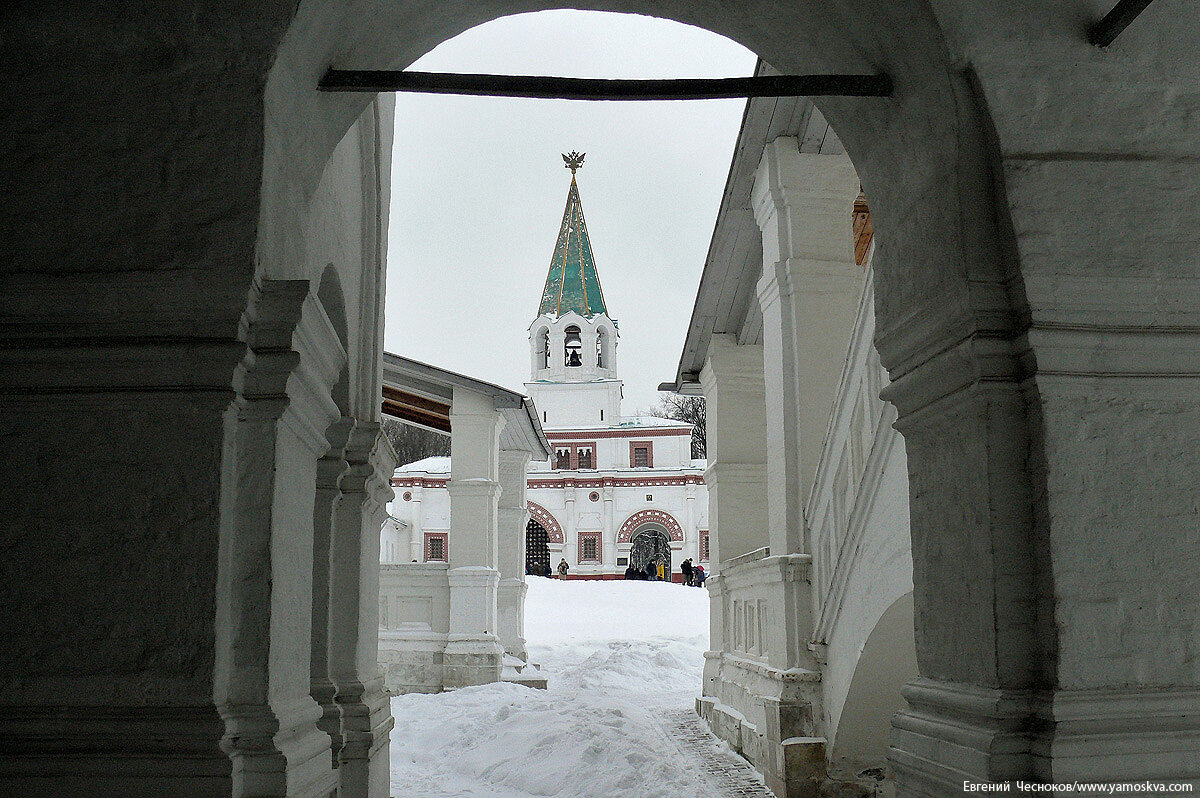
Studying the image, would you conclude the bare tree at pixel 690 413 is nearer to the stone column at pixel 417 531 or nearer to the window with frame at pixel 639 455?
the window with frame at pixel 639 455

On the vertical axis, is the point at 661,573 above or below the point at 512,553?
below

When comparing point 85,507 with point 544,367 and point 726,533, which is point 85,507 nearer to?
point 726,533

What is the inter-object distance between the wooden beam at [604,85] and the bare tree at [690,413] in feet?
170

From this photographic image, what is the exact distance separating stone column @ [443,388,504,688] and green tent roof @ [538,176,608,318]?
122 feet

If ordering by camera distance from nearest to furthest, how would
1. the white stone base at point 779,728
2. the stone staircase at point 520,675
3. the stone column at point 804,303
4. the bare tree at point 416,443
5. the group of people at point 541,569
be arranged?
the white stone base at point 779,728 < the stone column at point 804,303 < the stone staircase at point 520,675 < the group of people at point 541,569 < the bare tree at point 416,443

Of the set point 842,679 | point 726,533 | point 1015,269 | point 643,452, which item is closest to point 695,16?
point 1015,269

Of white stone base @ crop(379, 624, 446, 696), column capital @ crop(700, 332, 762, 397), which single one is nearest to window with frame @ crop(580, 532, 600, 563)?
white stone base @ crop(379, 624, 446, 696)

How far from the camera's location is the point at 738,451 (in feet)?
40.7

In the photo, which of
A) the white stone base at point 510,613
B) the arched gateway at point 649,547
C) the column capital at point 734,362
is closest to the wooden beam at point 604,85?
the column capital at point 734,362

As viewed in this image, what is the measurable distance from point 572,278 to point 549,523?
40.9 ft

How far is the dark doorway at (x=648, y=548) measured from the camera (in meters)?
48.7

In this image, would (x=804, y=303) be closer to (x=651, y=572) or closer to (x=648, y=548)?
(x=651, y=572)

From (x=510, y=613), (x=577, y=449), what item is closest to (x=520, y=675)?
(x=510, y=613)

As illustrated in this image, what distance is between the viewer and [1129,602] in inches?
112
